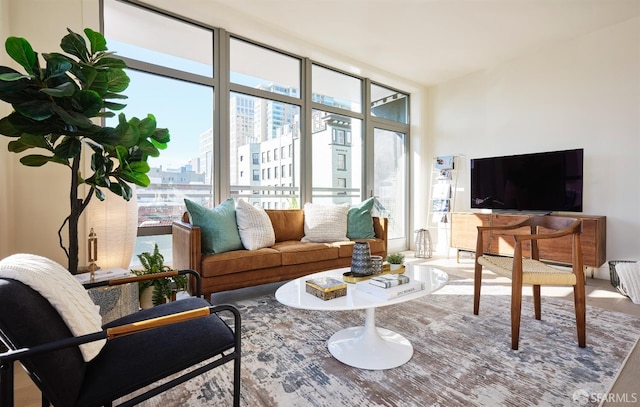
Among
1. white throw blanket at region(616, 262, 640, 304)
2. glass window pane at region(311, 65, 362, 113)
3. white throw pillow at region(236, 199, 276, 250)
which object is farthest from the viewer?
glass window pane at region(311, 65, 362, 113)

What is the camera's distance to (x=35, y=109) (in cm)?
156

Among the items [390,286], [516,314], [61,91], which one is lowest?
[516,314]

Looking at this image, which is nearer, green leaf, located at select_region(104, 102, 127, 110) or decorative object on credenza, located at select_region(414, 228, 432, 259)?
green leaf, located at select_region(104, 102, 127, 110)

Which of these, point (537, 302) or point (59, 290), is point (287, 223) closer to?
point (537, 302)

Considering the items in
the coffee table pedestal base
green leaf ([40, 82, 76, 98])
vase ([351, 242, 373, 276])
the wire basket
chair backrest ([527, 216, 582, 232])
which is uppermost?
green leaf ([40, 82, 76, 98])

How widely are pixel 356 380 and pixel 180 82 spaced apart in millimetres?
3264

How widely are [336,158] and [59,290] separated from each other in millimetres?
3970

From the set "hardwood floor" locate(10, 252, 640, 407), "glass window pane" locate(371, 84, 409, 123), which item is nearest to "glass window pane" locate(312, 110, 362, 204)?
"glass window pane" locate(371, 84, 409, 123)

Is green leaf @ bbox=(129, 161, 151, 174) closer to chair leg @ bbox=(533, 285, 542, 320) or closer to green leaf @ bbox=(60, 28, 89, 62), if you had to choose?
green leaf @ bbox=(60, 28, 89, 62)

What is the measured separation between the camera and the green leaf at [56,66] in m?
1.66

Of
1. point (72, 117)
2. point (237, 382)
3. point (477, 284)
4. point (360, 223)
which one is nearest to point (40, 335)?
point (237, 382)

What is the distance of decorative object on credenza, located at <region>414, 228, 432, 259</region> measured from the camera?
15.9 feet

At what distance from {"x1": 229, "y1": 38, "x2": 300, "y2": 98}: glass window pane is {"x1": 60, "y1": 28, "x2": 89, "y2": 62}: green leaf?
1888mm

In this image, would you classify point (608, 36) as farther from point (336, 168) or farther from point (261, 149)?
point (261, 149)
